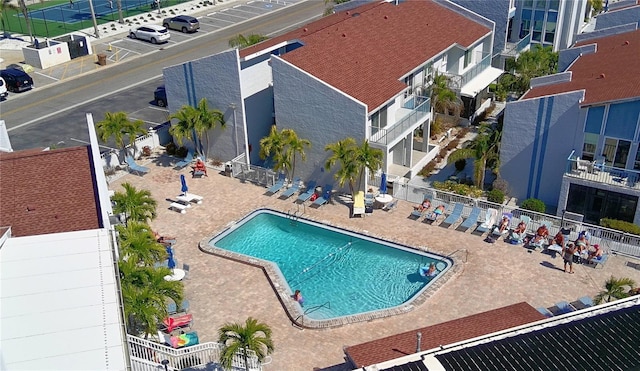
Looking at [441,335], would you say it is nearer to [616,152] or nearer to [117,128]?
[616,152]

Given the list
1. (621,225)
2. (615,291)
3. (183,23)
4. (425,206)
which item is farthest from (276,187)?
(183,23)

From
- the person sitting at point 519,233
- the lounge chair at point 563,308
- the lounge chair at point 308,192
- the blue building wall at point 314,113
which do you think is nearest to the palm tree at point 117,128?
the blue building wall at point 314,113

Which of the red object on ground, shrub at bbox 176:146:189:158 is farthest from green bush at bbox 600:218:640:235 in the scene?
shrub at bbox 176:146:189:158

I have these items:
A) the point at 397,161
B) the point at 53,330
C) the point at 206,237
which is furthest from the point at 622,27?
the point at 53,330

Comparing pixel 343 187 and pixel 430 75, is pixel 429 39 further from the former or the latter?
pixel 343 187

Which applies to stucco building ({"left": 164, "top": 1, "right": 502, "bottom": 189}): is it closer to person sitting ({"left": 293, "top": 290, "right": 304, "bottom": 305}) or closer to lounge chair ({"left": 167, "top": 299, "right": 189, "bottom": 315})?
person sitting ({"left": 293, "top": 290, "right": 304, "bottom": 305})

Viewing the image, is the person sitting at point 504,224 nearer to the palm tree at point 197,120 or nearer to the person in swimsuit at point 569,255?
the person in swimsuit at point 569,255
